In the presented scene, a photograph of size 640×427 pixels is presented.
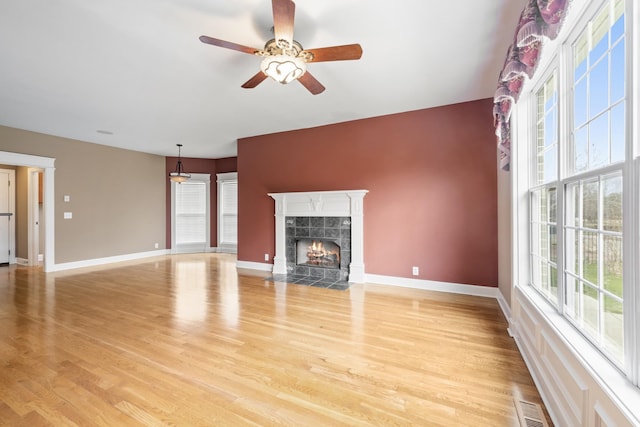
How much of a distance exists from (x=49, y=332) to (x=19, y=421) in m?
1.44

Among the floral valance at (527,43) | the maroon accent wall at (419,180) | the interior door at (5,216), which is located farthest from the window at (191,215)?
the floral valance at (527,43)

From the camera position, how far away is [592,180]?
55.6 inches

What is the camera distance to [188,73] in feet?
9.77

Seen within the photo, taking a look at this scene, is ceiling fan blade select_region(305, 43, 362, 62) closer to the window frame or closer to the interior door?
the window frame

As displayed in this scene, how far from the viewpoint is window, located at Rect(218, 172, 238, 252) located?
7492 millimetres

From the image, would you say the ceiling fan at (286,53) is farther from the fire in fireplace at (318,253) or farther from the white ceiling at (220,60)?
the fire in fireplace at (318,253)

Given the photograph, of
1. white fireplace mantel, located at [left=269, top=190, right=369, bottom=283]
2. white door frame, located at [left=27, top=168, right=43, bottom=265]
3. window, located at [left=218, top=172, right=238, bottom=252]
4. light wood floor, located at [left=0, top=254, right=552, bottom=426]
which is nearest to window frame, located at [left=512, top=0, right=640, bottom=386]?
light wood floor, located at [left=0, top=254, right=552, bottom=426]

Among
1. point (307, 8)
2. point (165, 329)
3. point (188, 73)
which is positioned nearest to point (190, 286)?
point (165, 329)

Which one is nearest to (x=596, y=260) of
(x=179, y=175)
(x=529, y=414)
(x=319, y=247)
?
(x=529, y=414)

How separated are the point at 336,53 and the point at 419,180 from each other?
250cm

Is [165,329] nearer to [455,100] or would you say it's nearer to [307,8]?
[307,8]

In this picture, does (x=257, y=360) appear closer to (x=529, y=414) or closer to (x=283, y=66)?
(x=529, y=414)

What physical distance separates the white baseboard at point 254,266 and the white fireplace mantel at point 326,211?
26 centimetres

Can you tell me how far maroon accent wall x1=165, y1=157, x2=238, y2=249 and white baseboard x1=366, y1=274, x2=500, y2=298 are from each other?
16.5 feet
